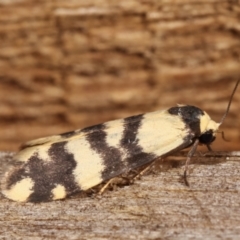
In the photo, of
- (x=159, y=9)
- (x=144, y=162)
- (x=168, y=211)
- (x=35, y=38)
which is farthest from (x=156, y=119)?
(x=35, y=38)

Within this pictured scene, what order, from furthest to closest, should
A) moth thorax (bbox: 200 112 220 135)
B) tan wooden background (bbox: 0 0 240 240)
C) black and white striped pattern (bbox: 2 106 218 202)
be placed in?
tan wooden background (bbox: 0 0 240 240) < moth thorax (bbox: 200 112 220 135) < black and white striped pattern (bbox: 2 106 218 202)

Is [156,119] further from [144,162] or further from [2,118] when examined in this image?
[2,118]

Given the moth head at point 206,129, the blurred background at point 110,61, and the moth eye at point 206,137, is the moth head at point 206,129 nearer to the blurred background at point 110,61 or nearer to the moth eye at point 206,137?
the moth eye at point 206,137

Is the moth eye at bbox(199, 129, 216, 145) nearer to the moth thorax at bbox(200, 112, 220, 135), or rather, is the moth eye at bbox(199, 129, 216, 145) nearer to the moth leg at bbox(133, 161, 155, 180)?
the moth thorax at bbox(200, 112, 220, 135)

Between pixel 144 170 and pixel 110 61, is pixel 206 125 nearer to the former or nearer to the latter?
pixel 144 170

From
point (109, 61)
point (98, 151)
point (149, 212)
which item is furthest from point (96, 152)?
point (109, 61)

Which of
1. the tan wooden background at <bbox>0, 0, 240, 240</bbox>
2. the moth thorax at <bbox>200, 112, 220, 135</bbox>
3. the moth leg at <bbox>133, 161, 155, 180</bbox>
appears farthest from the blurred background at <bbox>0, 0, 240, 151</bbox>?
the moth leg at <bbox>133, 161, 155, 180</bbox>

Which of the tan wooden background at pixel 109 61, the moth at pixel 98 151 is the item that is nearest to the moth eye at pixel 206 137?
the moth at pixel 98 151
